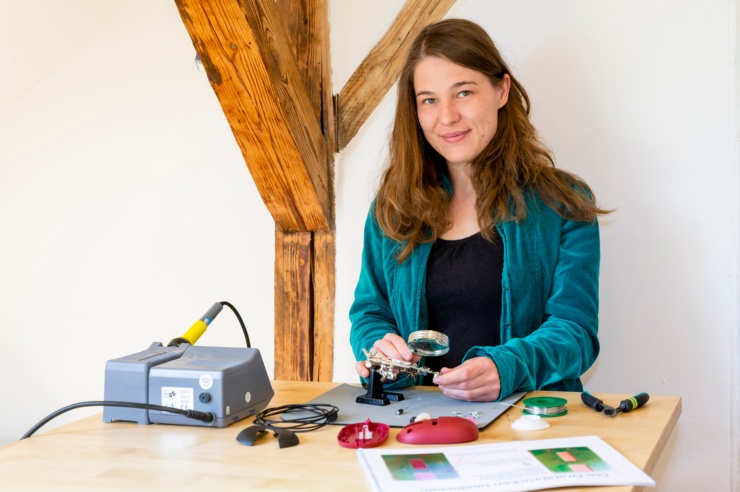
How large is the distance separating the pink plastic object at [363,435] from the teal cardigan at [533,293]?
45 centimetres

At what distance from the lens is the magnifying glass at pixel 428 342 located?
1347 millimetres

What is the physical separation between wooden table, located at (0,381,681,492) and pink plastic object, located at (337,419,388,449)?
13mm

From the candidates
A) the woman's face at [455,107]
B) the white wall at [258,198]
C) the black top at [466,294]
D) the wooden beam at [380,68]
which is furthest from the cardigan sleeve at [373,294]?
the wooden beam at [380,68]

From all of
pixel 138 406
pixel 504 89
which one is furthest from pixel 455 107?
pixel 138 406

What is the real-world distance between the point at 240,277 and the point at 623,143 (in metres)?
1.38

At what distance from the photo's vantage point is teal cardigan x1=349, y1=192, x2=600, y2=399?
5.30 feet

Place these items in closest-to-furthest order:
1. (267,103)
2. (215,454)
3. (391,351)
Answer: (215,454), (391,351), (267,103)

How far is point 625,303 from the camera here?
2139mm

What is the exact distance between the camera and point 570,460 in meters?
0.97

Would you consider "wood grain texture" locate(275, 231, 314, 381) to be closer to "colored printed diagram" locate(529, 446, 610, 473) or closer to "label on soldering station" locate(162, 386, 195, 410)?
"label on soldering station" locate(162, 386, 195, 410)

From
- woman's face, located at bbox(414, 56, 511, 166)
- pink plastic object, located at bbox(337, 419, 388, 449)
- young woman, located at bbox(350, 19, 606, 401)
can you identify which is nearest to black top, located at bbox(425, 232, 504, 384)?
young woman, located at bbox(350, 19, 606, 401)

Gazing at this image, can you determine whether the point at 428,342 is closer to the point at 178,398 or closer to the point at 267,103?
the point at 178,398

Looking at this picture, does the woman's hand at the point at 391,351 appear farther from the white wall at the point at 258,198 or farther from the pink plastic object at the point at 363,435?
the white wall at the point at 258,198

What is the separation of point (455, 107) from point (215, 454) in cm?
111
